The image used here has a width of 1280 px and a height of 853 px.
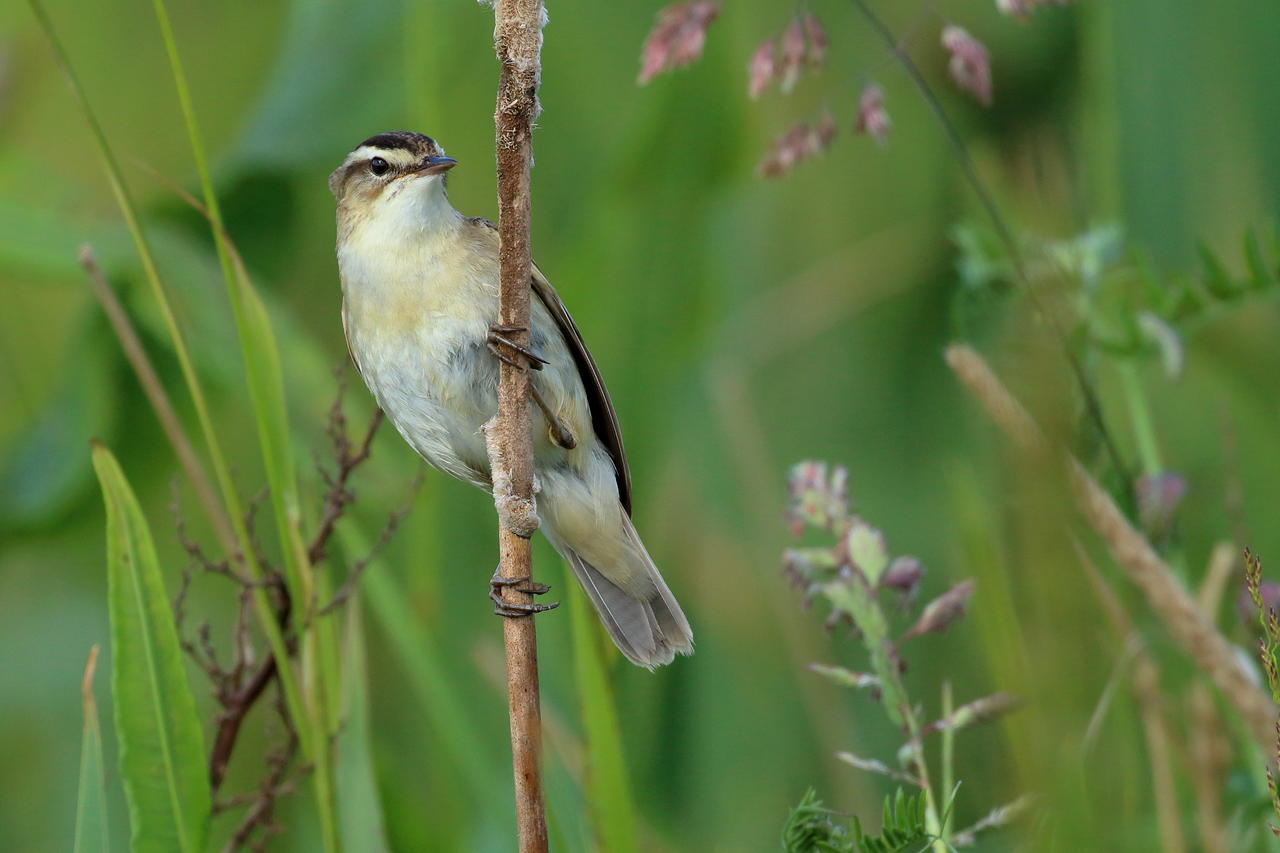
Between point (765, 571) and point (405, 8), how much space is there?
63.5 inches

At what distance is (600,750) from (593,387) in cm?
91

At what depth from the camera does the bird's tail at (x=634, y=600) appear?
2580mm

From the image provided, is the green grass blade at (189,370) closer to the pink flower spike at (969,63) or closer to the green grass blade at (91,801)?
the green grass blade at (91,801)

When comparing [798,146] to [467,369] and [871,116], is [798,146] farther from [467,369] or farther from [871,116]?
[467,369]

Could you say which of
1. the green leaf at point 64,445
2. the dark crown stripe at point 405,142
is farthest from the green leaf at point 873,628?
the green leaf at point 64,445

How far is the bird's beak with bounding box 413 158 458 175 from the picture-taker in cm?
239

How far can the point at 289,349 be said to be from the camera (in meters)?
2.79

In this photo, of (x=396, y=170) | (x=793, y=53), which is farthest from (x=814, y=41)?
(x=396, y=170)

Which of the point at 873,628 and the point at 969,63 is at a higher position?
the point at 969,63

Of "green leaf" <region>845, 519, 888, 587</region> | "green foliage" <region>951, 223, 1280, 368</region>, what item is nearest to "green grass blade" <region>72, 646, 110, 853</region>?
"green leaf" <region>845, 519, 888, 587</region>

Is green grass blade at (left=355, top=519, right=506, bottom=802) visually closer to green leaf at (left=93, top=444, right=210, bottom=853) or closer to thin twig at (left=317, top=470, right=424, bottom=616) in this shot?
thin twig at (left=317, top=470, right=424, bottom=616)

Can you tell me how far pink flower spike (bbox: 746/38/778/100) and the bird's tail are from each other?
1.03 metres

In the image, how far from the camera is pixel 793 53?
1.91m

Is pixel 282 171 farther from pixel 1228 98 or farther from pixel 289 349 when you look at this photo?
pixel 1228 98
